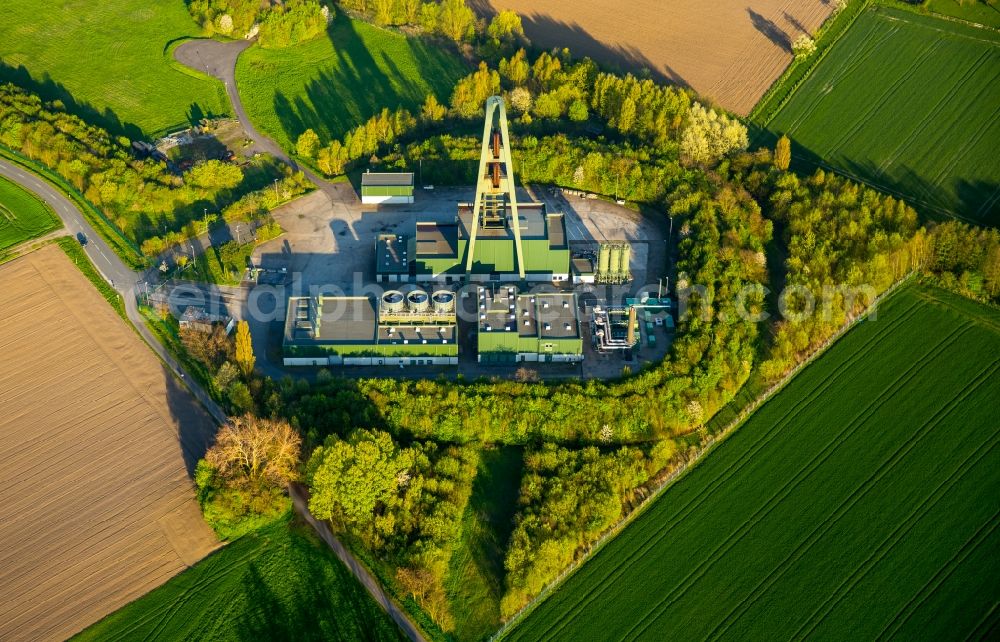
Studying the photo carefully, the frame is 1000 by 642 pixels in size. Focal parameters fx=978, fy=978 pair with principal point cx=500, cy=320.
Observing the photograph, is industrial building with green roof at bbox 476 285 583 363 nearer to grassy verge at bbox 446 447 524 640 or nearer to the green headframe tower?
the green headframe tower

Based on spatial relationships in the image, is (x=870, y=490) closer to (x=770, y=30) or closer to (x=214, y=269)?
(x=214, y=269)

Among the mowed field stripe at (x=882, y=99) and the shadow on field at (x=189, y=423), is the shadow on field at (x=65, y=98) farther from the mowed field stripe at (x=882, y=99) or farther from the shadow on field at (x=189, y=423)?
the mowed field stripe at (x=882, y=99)

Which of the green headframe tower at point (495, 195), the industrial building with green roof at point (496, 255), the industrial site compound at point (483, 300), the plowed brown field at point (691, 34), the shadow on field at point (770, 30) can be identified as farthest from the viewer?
the shadow on field at point (770, 30)

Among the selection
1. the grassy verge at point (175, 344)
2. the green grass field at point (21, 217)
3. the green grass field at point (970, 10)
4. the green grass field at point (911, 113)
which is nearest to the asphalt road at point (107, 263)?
the grassy verge at point (175, 344)

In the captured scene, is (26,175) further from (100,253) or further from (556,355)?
(556,355)

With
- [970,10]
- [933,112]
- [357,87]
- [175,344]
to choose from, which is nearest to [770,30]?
[933,112]

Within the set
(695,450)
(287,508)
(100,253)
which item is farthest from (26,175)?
(695,450)
